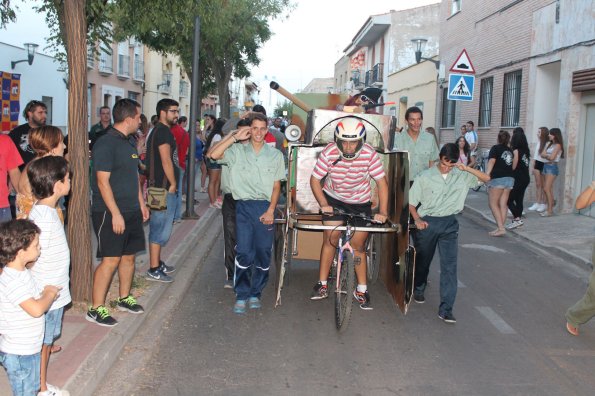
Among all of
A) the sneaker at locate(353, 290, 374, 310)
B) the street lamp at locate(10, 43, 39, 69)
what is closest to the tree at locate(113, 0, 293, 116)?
the street lamp at locate(10, 43, 39, 69)

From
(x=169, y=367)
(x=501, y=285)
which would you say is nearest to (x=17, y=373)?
(x=169, y=367)

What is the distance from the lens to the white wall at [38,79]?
22.5m

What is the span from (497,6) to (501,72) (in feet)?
6.35

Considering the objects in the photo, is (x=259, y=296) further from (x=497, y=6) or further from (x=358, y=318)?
(x=497, y=6)

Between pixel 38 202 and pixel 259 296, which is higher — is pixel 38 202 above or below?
above

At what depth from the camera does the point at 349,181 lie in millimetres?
6305

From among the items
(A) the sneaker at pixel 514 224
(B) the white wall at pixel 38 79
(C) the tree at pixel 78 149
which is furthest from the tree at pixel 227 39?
(C) the tree at pixel 78 149

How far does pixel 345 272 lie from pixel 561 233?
7.07 metres

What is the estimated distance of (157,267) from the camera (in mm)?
7484

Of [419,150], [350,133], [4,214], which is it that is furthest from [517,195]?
[4,214]

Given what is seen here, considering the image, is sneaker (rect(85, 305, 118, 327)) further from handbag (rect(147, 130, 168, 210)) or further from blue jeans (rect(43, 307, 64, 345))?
handbag (rect(147, 130, 168, 210))

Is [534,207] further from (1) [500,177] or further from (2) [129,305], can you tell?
(2) [129,305]

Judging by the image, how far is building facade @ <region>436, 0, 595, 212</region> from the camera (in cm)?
1413

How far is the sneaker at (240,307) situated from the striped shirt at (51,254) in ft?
7.97
